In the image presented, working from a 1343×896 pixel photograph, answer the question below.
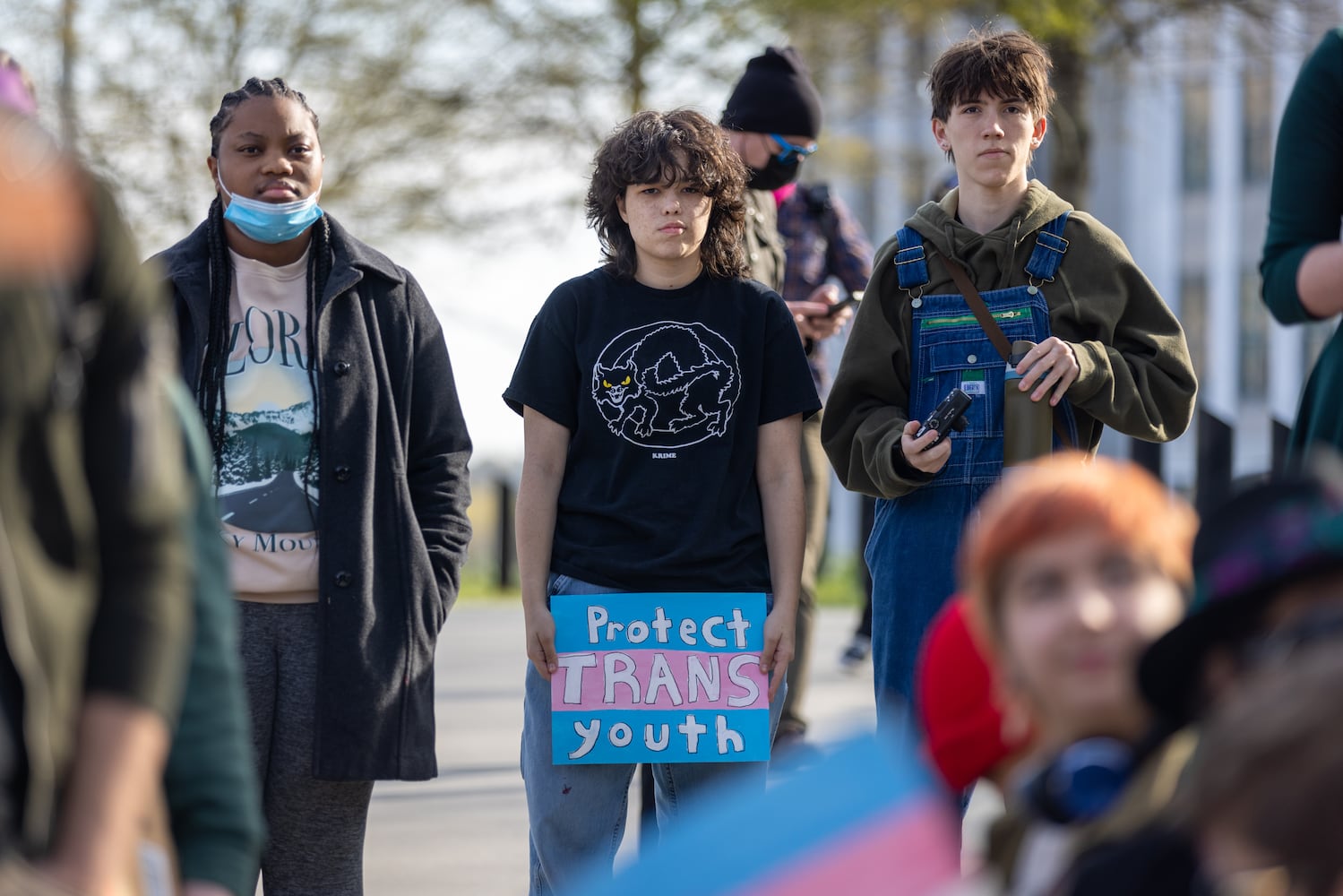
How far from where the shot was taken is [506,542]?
1698cm

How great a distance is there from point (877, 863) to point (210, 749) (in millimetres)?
762

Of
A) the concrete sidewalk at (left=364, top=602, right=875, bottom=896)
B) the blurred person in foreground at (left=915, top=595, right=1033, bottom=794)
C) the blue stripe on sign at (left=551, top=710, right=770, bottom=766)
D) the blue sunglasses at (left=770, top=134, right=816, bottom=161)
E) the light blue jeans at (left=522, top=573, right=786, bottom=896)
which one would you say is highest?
the blue sunglasses at (left=770, top=134, right=816, bottom=161)

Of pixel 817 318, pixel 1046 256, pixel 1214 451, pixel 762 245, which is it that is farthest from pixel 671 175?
pixel 1214 451

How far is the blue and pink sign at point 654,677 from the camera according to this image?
3.99 meters

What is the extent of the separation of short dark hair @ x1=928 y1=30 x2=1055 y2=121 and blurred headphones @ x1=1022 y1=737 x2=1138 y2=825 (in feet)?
7.38

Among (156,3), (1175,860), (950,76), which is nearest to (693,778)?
(950,76)

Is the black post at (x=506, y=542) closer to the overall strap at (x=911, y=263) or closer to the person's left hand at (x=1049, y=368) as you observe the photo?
the overall strap at (x=911, y=263)

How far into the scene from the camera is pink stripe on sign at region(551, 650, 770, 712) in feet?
13.1

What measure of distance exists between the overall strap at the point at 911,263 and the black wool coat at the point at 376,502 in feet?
3.47

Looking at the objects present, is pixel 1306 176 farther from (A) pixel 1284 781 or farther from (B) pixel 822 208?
(B) pixel 822 208

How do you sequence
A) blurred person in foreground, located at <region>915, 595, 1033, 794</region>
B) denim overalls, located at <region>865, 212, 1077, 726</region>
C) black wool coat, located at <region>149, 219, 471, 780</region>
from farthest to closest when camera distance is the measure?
denim overalls, located at <region>865, 212, 1077, 726</region>, black wool coat, located at <region>149, 219, 471, 780</region>, blurred person in foreground, located at <region>915, 595, 1033, 794</region>

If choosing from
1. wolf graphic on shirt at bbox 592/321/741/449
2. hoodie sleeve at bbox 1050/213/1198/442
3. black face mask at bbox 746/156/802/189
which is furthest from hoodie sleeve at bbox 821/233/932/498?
black face mask at bbox 746/156/802/189

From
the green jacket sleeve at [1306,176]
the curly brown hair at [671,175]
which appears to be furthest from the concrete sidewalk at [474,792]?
the curly brown hair at [671,175]

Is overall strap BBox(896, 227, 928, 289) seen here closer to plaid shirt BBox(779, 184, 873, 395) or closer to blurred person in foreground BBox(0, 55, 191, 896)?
plaid shirt BBox(779, 184, 873, 395)
